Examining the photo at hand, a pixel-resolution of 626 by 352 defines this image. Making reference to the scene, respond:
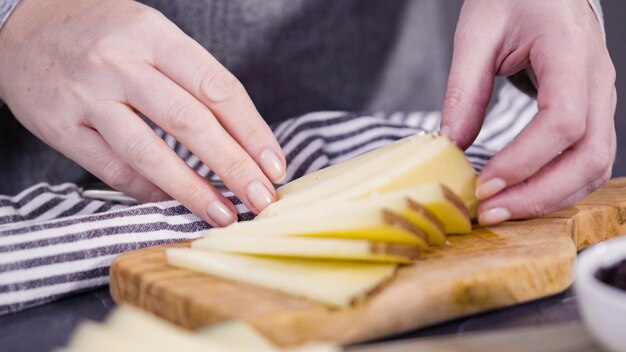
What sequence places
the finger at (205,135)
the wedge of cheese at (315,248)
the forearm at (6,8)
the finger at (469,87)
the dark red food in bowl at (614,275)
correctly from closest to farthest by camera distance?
the dark red food in bowl at (614,275)
the wedge of cheese at (315,248)
the finger at (205,135)
the finger at (469,87)
the forearm at (6,8)

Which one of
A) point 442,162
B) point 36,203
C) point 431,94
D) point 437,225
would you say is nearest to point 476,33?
point 442,162

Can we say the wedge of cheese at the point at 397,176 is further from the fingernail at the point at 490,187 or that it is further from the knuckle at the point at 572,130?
the knuckle at the point at 572,130

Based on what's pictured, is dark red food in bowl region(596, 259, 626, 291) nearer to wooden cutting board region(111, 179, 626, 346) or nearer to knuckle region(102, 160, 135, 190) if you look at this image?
wooden cutting board region(111, 179, 626, 346)

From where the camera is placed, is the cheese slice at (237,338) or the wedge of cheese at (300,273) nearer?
the cheese slice at (237,338)

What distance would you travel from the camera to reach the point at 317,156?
1.77 m

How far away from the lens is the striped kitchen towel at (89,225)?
121 centimetres

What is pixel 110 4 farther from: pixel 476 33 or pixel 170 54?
pixel 476 33

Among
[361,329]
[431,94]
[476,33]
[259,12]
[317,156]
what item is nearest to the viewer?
[361,329]

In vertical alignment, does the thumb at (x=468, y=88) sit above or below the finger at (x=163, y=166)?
above

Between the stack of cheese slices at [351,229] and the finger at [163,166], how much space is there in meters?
0.12

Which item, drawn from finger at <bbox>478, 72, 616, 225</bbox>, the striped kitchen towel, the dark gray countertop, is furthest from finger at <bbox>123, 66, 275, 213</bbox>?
finger at <bbox>478, 72, 616, 225</bbox>

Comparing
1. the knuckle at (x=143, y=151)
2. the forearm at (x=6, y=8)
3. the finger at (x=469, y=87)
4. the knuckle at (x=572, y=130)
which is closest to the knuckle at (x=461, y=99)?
the finger at (x=469, y=87)

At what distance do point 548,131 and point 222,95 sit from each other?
22.4 inches

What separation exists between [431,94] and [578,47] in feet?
4.30
